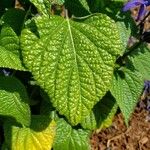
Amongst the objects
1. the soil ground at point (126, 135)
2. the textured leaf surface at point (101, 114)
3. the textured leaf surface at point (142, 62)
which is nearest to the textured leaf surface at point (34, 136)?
the textured leaf surface at point (101, 114)

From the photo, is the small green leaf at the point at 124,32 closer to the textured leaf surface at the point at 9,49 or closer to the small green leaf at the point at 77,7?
the small green leaf at the point at 77,7

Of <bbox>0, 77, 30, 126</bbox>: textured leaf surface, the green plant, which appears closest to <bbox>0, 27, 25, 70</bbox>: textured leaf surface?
the green plant

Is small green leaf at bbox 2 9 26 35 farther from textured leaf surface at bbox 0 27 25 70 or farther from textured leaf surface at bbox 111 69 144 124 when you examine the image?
textured leaf surface at bbox 111 69 144 124

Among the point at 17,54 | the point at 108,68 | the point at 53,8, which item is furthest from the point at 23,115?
the point at 53,8

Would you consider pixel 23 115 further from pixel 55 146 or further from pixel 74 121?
pixel 55 146

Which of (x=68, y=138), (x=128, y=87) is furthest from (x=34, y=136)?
(x=128, y=87)

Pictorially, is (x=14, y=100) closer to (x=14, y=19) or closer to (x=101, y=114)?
(x=14, y=19)
